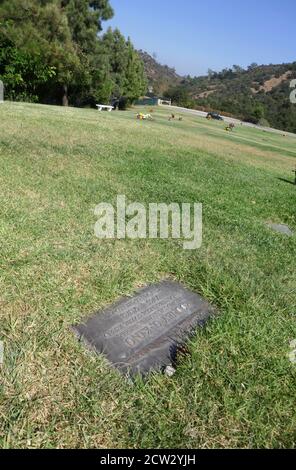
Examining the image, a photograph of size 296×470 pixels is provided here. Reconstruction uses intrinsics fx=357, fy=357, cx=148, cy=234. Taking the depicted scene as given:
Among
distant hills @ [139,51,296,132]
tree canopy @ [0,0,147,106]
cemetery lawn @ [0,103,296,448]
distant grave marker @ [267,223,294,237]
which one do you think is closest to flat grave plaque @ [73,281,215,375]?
cemetery lawn @ [0,103,296,448]

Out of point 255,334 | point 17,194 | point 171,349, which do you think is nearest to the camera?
point 171,349

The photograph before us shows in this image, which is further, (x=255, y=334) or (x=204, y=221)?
(x=204, y=221)

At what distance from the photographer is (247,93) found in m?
91.4

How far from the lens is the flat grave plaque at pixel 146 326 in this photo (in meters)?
2.61

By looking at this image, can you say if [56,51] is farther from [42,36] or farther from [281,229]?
[281,229]

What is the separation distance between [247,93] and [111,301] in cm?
9906

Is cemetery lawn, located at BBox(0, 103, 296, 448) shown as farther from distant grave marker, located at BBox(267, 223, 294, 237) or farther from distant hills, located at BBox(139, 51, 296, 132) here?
distant hills, located at BBox(139, 51, 296, 132)

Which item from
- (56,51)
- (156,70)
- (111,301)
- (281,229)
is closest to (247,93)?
(156,70)

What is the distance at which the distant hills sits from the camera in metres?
66.6
